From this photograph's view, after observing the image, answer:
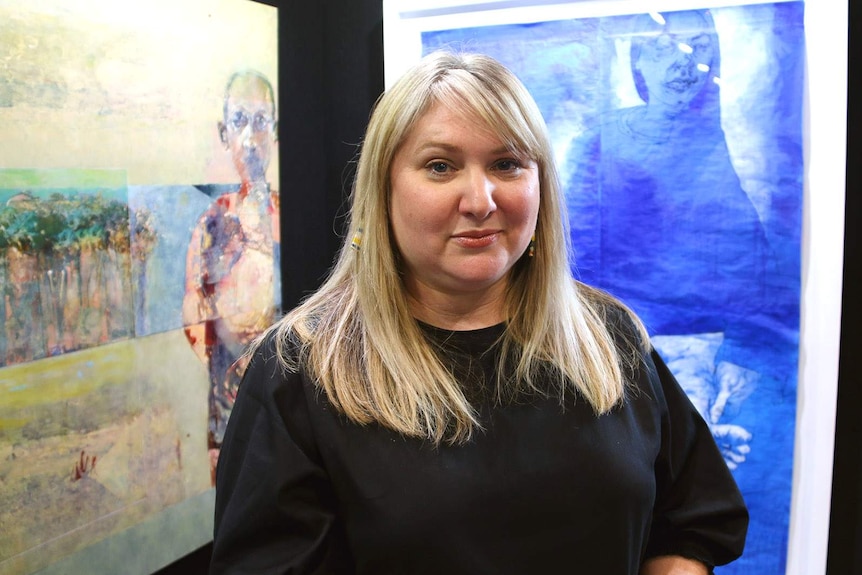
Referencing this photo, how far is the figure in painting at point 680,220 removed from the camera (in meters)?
1.71

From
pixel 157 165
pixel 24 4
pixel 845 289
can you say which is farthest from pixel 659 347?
pixel 24 4

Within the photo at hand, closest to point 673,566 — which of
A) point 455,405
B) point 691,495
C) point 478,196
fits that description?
point 691,495

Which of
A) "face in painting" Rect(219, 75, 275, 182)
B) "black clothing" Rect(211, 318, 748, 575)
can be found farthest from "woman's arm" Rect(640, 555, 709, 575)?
"face in painting" Rect(219, 75, 275, 182)

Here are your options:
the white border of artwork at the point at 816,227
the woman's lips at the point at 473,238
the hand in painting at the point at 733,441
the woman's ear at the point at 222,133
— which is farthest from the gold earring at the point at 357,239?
the hand in painting at the point at 733,441

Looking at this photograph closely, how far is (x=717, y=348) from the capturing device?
5.87 ft

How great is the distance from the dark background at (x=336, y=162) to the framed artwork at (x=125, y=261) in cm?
10

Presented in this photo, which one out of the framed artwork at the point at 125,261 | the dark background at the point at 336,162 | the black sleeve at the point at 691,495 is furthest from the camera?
the dark background at the point at 336,162

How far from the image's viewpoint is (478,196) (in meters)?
1.13

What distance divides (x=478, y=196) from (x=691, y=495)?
2.16ft

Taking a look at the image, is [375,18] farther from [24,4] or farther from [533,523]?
[533,523]

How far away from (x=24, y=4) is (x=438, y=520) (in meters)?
1.01

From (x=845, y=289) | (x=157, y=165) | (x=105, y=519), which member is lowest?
(x=105, y=519)

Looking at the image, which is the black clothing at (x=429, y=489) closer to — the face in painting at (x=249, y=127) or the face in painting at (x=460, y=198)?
the face in painting at (x=460, y=198)

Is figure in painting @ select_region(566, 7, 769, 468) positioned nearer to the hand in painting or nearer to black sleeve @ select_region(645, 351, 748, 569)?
the hand in painting
